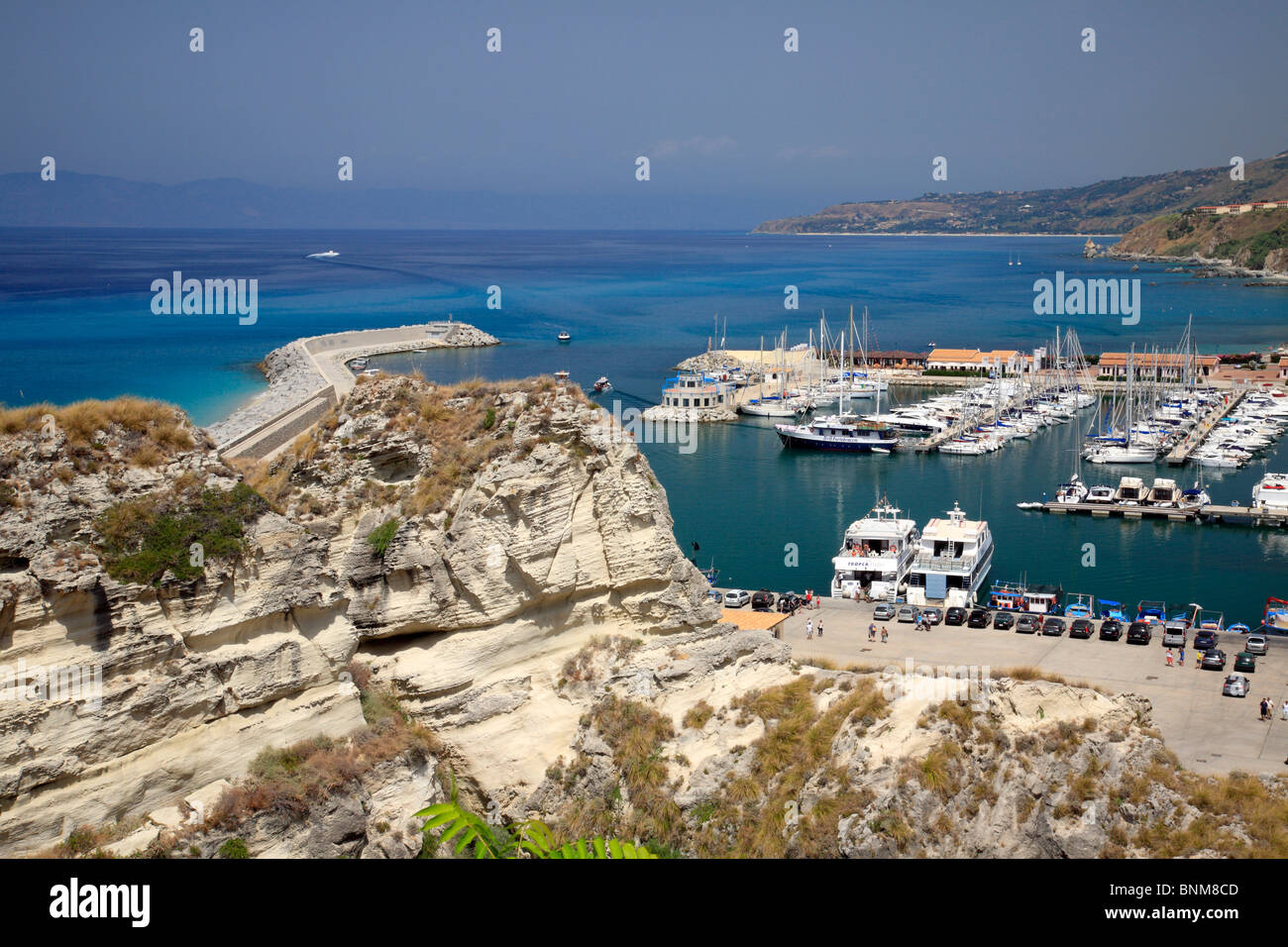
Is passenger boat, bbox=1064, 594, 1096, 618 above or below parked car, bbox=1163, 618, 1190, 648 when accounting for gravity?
below

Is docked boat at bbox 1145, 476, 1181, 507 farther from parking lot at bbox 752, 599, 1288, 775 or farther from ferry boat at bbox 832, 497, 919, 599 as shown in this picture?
parking lot at bbox 752, 599, 1288, 775

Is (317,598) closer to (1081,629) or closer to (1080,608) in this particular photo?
(1081,629)

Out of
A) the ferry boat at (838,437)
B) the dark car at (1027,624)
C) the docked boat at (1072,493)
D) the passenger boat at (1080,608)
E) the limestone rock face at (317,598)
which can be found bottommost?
the passenger boat at (1080,608)

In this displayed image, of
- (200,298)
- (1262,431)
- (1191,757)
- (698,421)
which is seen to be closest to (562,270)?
(200,298)

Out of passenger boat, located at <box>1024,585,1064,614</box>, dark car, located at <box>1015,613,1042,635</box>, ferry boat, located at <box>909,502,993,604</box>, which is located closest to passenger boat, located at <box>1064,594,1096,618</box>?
passenger boat, located at <box>1024,585,1064,614</box>

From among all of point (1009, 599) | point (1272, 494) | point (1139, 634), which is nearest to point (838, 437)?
point (1272, 494)

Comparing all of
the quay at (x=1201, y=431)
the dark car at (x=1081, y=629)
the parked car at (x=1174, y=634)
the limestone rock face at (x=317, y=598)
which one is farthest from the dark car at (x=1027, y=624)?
the quay at (x=1201, y=431)

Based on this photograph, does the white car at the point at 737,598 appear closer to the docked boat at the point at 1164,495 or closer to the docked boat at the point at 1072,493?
the docked boat at the point at 1072,493

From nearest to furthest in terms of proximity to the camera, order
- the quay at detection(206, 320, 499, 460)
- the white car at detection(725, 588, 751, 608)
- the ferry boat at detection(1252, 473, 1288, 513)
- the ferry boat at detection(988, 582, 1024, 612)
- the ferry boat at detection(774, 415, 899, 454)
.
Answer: the white car at detection(725, 588, 751, 608) < the ferry boat at detection(988, 582, 1024, 612) < the ferry boat at detection(1252, 473, 1288, 513) < the quay at detection(206, 320, 499, 460) < the ferry boat at detection(774, 415, 899, 454)
